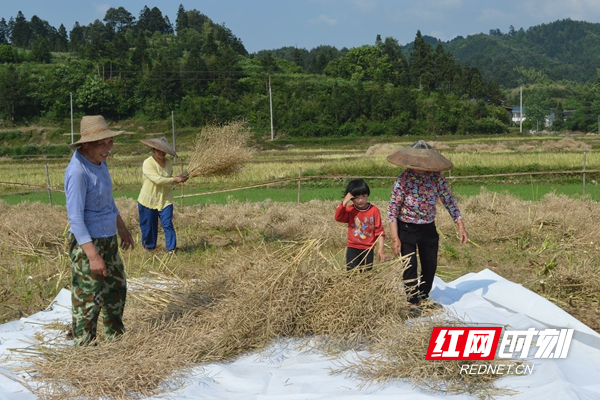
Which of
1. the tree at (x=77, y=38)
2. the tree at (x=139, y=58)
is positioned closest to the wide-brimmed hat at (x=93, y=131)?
the tree at (x=139, y=58)

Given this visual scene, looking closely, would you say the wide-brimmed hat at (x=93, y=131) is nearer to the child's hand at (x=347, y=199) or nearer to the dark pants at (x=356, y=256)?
the child's hand at (x=347, y=199)

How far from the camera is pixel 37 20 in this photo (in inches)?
3492

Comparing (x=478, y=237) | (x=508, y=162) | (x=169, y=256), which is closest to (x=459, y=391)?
(x=169, y=256)

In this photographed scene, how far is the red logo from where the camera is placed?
10.1 ft

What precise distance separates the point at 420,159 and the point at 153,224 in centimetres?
317

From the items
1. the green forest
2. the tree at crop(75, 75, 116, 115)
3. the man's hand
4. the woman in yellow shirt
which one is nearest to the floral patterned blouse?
the man's hand

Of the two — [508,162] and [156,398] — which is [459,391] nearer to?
[156,398]

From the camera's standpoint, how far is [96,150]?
335cm

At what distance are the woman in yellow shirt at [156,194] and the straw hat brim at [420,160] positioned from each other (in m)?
2.62

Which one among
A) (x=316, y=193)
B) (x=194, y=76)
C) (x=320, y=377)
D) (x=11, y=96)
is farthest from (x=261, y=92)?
(x=320, y=377)

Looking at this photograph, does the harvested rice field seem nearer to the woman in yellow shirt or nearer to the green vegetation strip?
the woman in yellow shirt

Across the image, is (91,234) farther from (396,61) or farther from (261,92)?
(396,61)

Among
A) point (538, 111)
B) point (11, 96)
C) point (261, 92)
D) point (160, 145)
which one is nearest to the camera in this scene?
point (160, 145)

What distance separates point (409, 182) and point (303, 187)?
11899 mm
